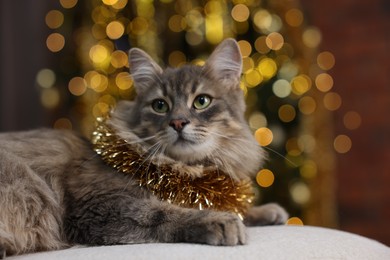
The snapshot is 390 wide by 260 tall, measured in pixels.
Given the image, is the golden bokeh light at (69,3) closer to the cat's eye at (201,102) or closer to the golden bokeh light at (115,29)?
the golden bokeh light at (115,29)

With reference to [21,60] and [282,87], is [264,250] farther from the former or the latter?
[21,60]

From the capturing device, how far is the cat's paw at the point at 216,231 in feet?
4.14

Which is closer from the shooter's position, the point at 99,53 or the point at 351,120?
the point at 99,53

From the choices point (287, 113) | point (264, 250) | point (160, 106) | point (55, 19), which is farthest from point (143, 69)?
point (55, 19)

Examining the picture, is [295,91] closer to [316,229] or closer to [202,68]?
[202,68]

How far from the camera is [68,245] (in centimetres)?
145

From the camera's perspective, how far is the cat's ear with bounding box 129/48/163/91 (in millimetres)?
1751

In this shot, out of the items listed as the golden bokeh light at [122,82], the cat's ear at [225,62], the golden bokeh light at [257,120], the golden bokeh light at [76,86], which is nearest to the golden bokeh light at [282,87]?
the golden bokeh light at [257,120]

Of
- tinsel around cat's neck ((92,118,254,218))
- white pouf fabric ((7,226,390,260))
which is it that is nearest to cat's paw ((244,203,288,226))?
tinsel around cat's neck ((92,118,254,218))

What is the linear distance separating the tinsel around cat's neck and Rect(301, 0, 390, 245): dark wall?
6.19ft

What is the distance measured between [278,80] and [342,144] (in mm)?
997

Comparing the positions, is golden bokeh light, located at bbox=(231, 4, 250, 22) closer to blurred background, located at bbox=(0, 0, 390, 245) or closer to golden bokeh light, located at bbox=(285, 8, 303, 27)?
blurred background, located at bbox=(0, 0, 390, 245)

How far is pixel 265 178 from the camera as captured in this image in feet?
8.51

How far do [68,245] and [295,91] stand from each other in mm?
1514
